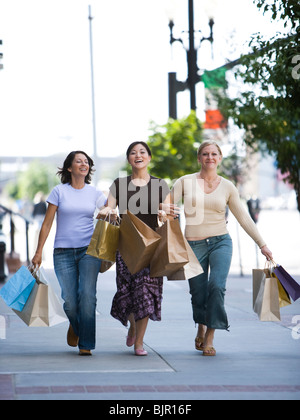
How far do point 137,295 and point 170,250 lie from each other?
0.61m

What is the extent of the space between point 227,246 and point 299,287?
2.26 feet

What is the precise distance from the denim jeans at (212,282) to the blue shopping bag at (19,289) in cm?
137

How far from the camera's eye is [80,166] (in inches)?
291

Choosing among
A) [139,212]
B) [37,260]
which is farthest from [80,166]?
[37,260]

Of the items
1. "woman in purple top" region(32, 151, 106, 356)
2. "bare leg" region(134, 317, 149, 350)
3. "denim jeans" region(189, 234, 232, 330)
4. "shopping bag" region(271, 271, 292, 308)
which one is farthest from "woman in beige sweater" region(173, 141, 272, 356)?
"woman in purple top" region(32, 151, 106, 356)

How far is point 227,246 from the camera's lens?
24.1 ft

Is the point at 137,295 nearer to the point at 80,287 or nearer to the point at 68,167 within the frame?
the point at 80,287

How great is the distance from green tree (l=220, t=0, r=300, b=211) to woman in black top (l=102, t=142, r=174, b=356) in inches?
107

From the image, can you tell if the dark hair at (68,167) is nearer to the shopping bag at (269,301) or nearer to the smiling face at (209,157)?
the smiling face at (209,157)

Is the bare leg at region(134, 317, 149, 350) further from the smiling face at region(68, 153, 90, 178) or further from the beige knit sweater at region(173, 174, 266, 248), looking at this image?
the smiling face at region(68, 153, 90, 178)

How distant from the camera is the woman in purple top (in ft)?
23.8

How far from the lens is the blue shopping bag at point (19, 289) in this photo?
719 cm

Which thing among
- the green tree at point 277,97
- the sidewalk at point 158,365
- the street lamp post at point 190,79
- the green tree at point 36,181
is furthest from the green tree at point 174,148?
the green tree at point 36,181

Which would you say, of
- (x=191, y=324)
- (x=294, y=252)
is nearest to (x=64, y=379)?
(x=191, y=324)
